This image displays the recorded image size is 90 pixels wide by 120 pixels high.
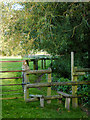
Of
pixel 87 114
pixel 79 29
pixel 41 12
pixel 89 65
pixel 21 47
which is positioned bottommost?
pixel 87 114

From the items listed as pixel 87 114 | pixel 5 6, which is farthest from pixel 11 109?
pixel 5 6

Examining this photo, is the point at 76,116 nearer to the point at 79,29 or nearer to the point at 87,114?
the point at 87,114

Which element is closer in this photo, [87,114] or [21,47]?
[87,114]

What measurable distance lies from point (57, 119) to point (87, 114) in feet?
2.73

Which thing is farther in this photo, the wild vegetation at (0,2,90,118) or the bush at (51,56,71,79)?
the bush at (51,56,71,79)

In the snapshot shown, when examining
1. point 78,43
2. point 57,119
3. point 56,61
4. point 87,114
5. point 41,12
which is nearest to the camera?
point 57,119

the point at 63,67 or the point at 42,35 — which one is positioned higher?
the point at 42,35

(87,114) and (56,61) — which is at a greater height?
(56,61)

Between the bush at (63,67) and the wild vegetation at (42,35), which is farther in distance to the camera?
the bush at (63,67)

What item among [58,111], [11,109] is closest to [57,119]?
[58,111]

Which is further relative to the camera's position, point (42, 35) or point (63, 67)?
point (63, 67)

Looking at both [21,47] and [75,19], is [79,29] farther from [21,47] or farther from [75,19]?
[21,47]

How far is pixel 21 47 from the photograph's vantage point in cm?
506

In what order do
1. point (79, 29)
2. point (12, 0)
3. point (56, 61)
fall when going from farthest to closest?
point (56, 61)
point (79, 29)
point (12, 0)
